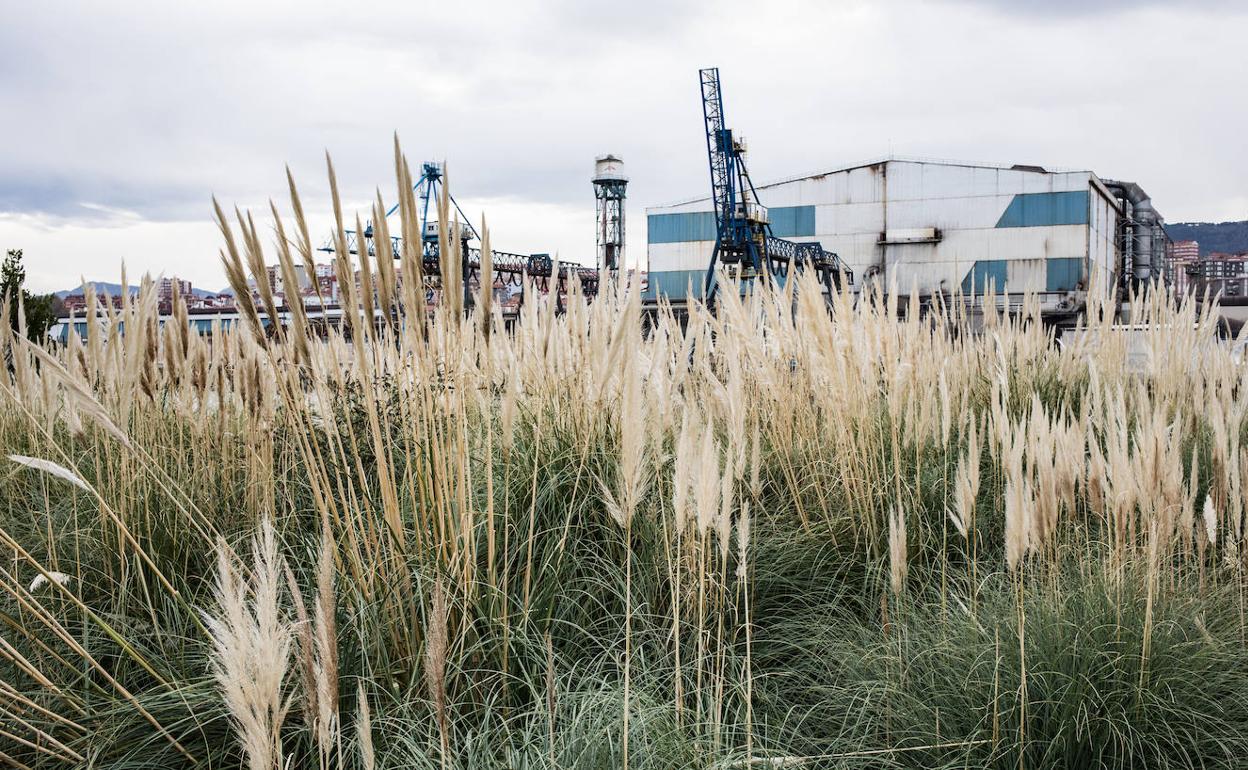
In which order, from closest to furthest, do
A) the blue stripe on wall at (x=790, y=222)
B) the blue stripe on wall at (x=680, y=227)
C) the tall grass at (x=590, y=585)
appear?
the tall grass at (x=590, y=585) → the blue stripe on wall at (x=790, y=222) → the blue stripe on wall at (x=680, y=227)

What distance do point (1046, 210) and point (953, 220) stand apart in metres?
3.13

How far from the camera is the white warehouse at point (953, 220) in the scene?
98.9ft

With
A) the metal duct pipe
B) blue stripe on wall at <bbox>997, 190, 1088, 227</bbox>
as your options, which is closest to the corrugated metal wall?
blue stripe on wall at <bbox>997, 190, 1088, 227</bbox>

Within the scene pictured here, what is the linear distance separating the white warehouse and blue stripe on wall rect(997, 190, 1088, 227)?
4 centimetres

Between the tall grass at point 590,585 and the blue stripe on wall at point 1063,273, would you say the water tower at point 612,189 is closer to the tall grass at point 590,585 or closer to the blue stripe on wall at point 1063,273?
the blue stripe on wall at point 1063,273

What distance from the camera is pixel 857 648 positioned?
2.18 meters

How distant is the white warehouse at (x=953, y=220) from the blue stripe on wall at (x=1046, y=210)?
4 cm

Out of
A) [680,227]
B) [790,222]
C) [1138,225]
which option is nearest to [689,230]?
[680,227]

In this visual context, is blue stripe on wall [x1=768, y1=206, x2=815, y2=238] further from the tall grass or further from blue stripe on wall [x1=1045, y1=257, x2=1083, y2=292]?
the tall grass

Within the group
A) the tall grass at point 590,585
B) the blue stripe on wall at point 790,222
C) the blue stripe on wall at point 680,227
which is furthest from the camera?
the blue stripe on wall at point 680,227

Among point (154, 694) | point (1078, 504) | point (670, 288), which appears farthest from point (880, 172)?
point (154, 694)

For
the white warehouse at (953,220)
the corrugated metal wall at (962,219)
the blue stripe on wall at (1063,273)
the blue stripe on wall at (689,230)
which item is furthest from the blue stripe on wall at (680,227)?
the blue stripe on wall at (1063,273)

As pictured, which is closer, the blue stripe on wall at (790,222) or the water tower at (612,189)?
the blue stripe on wall at (790,222)

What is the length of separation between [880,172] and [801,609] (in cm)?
3180
